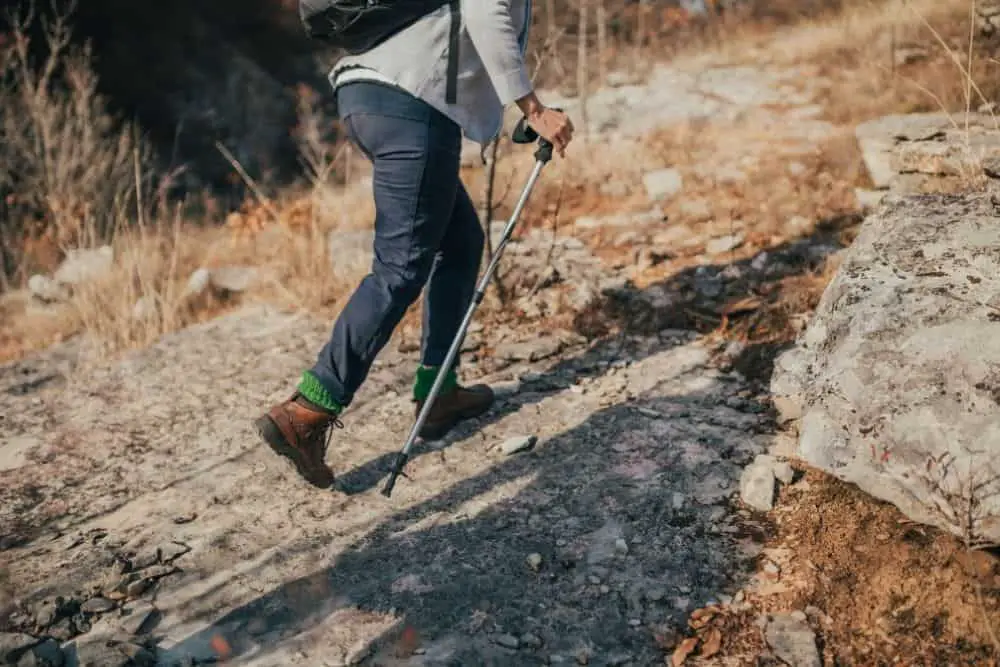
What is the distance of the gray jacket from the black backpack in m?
0.02

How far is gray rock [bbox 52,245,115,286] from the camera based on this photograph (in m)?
4.73

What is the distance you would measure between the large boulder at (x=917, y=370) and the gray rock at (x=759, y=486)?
207mm

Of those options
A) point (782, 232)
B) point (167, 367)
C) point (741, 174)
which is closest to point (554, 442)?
point (167, 367)

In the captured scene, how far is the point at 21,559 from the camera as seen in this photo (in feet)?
7.79

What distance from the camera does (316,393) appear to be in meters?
2.51

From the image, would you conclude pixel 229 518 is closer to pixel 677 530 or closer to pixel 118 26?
pixel 677 530

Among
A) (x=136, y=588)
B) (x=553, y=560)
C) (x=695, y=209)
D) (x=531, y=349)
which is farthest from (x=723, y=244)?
(x=136, y=588)

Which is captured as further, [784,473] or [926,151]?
[926,151]

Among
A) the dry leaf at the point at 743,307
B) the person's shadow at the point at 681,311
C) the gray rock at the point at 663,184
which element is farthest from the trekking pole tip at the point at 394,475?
the gray rock at the point at 663,184

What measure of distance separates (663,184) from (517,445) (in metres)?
3.08

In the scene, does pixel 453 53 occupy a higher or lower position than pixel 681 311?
higher

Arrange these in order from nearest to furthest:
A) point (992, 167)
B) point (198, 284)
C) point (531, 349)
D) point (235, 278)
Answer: point (992, 167)
point (531, 349)
point (198, 284)
point (235, 278)

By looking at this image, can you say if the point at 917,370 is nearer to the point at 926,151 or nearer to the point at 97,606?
the point at 97,606

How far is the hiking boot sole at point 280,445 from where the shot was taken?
2.50m
